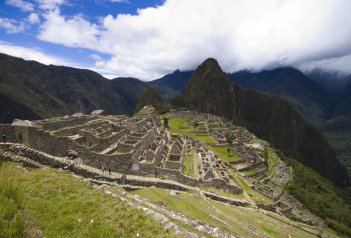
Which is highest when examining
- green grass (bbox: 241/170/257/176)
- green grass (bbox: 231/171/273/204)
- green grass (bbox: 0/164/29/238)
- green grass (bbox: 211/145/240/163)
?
green grass (bbox: 0/164/29/238)

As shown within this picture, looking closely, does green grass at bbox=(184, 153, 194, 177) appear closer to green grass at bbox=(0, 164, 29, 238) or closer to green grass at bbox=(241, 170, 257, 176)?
green grass at bbox=(241, 170, 257, 176)

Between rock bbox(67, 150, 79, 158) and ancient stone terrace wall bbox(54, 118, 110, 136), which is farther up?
ancient stone terrace wall bbox(54, 118, 110, 136)

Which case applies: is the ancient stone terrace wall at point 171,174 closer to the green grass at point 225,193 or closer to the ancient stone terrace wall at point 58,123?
the green grass at point 225,193

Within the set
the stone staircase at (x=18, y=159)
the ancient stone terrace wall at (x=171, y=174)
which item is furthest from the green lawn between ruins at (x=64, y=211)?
the ancient stone terrace wall at (x=171, y=174)

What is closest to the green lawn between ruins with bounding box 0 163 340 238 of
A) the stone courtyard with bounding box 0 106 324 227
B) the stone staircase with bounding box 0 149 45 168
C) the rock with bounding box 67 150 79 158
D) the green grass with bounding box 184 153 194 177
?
the stone staircase with bounding box 0 149 45 168

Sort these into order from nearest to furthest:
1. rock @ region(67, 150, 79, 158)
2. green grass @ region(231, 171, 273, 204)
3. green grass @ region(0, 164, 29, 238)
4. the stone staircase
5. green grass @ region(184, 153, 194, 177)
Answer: green grass @ region(0, 164, 29, 238)
the stone staircase
rock @ region(67, 150, 79, 158)
green grass @ region(184, 153, 194, 177)
green grass @ region(231, 171, 273, 204)

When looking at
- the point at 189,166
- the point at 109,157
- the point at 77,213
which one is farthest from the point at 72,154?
the point at 189,166
